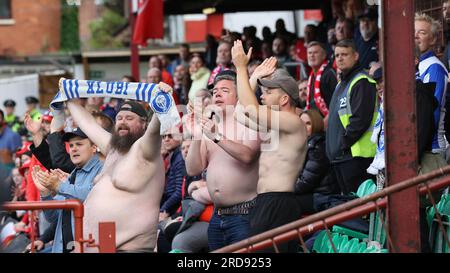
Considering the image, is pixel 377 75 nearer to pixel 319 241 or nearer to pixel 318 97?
pixel 319 241

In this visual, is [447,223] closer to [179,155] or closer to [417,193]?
[417,193]

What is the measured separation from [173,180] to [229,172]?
9.91ft

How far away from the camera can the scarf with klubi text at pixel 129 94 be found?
26.9ft

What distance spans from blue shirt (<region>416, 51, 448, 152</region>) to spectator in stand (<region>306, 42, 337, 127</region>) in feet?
8.72

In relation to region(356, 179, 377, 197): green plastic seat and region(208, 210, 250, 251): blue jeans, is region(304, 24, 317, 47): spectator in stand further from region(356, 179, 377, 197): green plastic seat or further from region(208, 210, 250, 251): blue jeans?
region(208, 210, 250, 251): blue jeans

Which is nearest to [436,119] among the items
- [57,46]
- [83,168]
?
[83,168]

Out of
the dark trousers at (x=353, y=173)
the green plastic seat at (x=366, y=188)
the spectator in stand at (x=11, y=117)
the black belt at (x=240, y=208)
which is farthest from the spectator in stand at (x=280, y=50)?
the spectator in stand at (x=11, y=117)

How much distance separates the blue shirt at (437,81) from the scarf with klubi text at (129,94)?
2.16 meters

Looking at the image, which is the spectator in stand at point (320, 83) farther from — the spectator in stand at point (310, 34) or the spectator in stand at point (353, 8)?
the spectator in stand at point (310, 34)

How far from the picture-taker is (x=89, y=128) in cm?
905

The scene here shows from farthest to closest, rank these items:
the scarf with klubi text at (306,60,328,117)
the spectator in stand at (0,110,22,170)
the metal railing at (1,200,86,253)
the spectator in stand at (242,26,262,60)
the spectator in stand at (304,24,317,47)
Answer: the spectator in stand at (0,110,22,170)
the spectator in stand at (242,26,262,60)
the spectator in stand at (304,24,317,47)
the scarf with klubi text at (306,60,328,117)
the metal railing at (1,200,86,253)

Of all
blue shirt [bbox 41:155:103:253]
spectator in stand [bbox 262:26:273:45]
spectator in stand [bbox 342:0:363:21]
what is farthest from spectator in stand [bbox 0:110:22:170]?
blue shirt [bbox 41:155:103:253]

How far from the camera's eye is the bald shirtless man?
8289 mm

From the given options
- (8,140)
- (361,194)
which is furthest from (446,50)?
(8,140)
